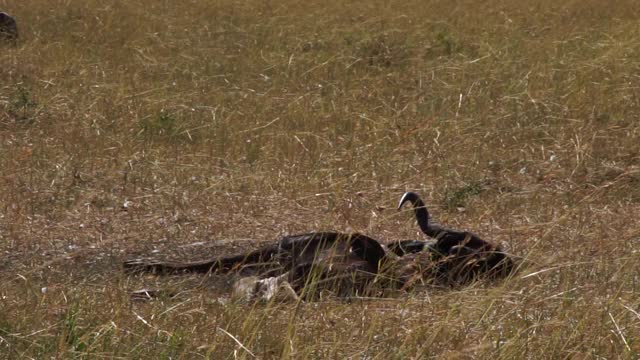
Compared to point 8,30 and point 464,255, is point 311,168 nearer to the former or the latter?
point 464,255

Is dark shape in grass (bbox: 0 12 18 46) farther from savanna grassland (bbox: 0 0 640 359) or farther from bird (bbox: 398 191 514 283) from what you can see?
bird (bbox: 398 191 514 283)

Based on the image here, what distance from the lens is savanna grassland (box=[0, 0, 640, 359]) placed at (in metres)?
3.47

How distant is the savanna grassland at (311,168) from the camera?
3.47 m

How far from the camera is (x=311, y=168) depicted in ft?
20.2

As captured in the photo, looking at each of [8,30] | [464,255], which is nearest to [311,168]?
[464,255]

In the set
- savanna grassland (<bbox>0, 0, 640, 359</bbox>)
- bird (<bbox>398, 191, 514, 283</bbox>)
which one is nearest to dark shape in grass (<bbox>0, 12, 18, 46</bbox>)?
savanna grassland (<bbox>0, 0, 640, 359</bbox>)

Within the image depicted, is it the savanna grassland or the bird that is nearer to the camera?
the savanna grassland

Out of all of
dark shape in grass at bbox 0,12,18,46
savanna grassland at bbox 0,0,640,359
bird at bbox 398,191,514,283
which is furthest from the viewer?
dark shape in grass at bbox 0,12,18,46

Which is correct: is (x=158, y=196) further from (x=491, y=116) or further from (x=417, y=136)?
(x=491, y=116)

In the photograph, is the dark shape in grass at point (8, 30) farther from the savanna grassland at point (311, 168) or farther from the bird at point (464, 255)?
the bird at point (464, 255)

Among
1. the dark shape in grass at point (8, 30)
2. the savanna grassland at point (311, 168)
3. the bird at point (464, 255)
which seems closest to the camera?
the savanna grassland at point (311, 168)

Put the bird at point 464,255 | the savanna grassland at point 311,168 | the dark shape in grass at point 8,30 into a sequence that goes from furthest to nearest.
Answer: the dark shape in grass at point 8,30 → the bird at point 464,255 → the savanna grassland at point 311,168

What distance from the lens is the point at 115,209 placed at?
5453 millimetres

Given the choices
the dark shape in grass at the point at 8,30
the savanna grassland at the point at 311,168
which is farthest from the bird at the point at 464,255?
the dark shape in grass at the point at 8,30
